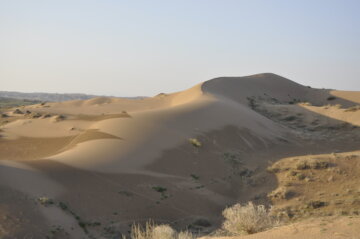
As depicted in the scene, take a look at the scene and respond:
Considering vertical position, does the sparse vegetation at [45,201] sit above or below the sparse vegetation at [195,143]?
below

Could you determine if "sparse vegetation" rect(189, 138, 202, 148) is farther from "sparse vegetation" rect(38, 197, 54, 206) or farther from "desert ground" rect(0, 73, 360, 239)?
"sparse vegetation" rect(38, 197, 54, 206)

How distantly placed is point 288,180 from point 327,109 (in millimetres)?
18491

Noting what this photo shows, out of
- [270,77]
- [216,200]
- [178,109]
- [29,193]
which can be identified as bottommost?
[216,200]

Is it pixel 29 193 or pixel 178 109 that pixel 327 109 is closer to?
pixel 178 109

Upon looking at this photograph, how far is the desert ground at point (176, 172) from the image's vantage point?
38.7 ft

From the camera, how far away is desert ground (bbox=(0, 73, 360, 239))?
11805 mm

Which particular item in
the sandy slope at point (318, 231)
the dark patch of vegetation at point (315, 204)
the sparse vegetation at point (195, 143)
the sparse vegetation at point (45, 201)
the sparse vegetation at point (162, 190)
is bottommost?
the dark patch of vegetation at point (315, 204)

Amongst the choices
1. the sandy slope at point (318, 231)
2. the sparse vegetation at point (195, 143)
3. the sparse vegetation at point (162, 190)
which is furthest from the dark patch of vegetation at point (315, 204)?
the sparse vegetation at point (195, 143)

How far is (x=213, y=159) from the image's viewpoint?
19.9 metres

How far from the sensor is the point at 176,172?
57.8 feet

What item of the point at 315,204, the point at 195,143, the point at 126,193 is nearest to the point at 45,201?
the point at 126,193

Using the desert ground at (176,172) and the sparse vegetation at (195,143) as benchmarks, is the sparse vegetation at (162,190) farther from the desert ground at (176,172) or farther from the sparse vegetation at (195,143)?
the sparse vegetation at (195,143)

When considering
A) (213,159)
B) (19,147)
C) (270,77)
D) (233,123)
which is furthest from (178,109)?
(270,77)

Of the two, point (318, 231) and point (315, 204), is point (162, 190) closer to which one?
point (315, 204)
